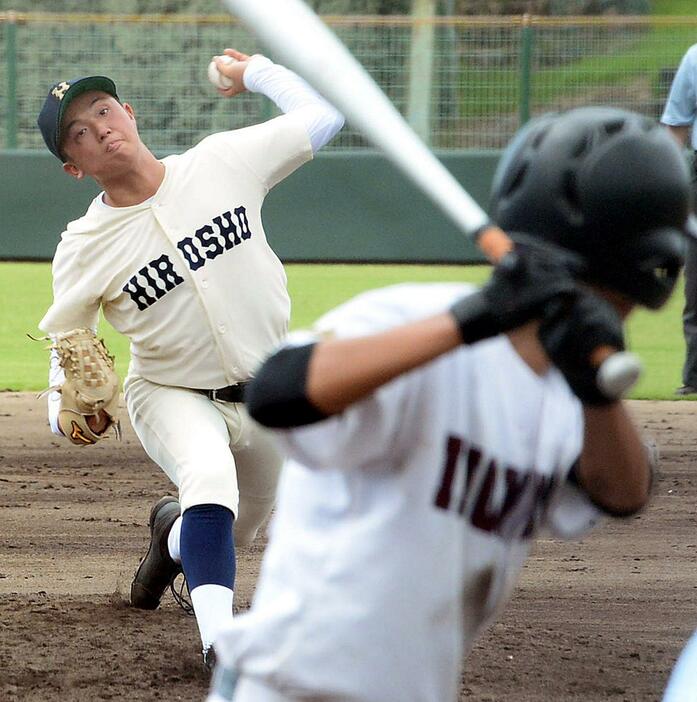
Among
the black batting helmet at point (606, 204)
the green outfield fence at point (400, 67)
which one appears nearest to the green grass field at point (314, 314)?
the green outfield fence at point (400, 67)

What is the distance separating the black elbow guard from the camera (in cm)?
157

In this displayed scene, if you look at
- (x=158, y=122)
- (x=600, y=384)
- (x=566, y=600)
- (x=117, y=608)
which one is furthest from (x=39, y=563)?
(x=158, y=122)

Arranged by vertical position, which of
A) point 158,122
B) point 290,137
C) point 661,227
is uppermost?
point 661,227

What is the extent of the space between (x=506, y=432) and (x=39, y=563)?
11.4 ft

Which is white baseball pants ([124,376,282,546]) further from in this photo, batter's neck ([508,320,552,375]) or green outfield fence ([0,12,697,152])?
green outfield fence ([0,12,697,152])

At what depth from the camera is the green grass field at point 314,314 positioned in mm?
8383

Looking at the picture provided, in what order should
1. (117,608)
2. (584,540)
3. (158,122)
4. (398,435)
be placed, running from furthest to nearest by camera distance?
(158,122) < (584,540) < (117,608) < (398,435)

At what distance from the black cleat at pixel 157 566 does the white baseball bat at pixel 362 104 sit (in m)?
2.33

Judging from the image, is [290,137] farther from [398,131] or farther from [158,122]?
[158,122]

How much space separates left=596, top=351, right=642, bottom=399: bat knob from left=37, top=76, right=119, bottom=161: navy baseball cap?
2.65 metres

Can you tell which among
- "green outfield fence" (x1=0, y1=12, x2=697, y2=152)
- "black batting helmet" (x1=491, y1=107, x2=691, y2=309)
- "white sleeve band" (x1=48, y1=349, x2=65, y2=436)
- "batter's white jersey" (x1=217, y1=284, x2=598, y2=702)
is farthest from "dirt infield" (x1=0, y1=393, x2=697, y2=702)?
"green outfield fence" (x1=0, y1=12, x2=697, y2=152)

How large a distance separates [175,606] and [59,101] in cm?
164

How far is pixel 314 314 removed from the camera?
33.1ft

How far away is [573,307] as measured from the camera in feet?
4.98
